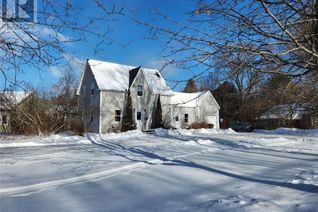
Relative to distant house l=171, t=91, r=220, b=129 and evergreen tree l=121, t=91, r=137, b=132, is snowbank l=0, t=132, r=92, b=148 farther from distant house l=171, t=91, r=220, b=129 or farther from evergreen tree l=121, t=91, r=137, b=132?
distant house l=171, t=91, r=220, b=129

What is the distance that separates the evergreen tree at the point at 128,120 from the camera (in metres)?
26.9

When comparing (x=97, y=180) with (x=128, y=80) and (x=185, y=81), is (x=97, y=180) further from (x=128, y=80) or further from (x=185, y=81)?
(x=128, y=80)

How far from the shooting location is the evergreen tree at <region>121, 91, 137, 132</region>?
26.9 m

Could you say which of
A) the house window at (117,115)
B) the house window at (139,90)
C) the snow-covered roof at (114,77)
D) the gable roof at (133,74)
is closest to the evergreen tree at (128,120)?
the house window at (117,115)

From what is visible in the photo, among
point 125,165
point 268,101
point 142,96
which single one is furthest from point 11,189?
point 142,96

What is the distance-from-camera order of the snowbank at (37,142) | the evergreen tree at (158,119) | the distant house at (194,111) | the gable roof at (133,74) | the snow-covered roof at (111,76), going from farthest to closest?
the distant house at (194,111) < the gable roof at (133,74) < the evergreen tree at (158,119) < the snow-covered roof at (111,76) < the snowbank at (37,142)

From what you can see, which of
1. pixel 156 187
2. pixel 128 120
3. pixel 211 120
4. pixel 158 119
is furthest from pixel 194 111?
pixel 156 187

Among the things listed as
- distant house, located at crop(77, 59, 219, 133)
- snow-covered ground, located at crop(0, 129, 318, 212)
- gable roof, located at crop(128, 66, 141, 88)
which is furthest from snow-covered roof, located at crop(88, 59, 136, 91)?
snow-covered ground, located at crop(0, 129, 318, 212)

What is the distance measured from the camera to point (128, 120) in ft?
88.7

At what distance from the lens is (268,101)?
6.71 m

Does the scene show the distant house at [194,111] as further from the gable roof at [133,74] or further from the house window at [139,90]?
the gable roof at [133,74]

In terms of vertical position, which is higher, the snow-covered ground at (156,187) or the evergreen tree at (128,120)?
the evergreen tree at (128,120)

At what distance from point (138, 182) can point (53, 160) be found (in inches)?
159

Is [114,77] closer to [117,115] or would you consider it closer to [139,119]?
[117,115]
